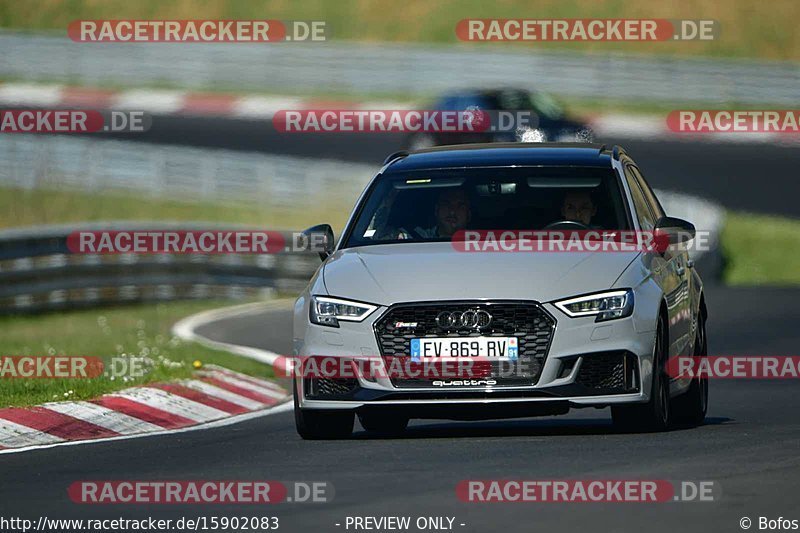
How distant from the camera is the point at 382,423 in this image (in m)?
11.4

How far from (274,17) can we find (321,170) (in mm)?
21191

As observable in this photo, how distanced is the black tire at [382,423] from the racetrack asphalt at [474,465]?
0.13 m

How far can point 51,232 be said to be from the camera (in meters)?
22.9

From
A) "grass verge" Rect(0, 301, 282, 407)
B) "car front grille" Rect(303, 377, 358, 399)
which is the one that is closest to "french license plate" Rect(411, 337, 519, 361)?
"car front grille" Rect(303, 377, 358, 399)

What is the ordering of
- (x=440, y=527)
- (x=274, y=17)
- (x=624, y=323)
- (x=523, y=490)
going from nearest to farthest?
(x=440, y=527) < (x=523, y=490) < (x=624, y=323) < (x=274, y=17)

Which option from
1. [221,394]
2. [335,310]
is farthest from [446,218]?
[221,394]

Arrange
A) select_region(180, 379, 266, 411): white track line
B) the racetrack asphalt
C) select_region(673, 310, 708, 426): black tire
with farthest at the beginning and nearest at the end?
select_region(180, 379, 266, 411): white track line, select_region(673, 310, 708, 426): black tire, the racetrack asphalt

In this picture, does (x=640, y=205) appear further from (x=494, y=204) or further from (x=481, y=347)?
(x=481, y=347)

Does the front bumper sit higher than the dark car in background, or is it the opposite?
the dark car in background

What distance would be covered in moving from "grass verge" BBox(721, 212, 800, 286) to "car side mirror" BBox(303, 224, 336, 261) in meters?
16.1

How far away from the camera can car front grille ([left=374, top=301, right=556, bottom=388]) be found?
9.88 metres

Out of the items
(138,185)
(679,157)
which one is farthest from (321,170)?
(679,157)

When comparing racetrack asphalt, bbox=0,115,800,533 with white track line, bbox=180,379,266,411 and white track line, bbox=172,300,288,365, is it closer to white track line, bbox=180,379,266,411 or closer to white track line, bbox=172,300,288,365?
white track line, bbox=180,379,266,411

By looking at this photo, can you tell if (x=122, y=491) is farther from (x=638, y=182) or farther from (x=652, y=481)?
(x=638, y=182)
